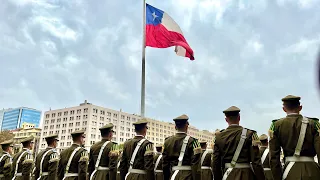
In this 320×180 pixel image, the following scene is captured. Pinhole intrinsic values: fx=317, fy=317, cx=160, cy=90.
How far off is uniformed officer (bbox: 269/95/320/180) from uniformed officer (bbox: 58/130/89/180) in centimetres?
466

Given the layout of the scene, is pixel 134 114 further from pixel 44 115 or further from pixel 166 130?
pixel 44 115

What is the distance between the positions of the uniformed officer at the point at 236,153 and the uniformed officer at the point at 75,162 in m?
3.74

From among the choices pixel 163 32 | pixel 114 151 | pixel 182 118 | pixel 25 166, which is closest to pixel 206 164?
pixel 114 151

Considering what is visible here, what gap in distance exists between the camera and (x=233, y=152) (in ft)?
17.2

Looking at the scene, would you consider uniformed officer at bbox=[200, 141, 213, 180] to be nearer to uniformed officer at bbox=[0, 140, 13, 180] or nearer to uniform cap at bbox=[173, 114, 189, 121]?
uniform cap at bbox=[173, 114, 189, 121]

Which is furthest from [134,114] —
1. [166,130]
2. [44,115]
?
[44,115]

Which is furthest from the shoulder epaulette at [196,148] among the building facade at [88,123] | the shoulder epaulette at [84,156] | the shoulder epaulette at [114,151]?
the building facade at [88,123]

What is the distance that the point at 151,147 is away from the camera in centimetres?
679

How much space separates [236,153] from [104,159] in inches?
140

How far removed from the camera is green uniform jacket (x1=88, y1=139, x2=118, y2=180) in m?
7.36

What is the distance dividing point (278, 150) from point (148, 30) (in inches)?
342

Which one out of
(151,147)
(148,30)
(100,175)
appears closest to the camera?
(151,147)

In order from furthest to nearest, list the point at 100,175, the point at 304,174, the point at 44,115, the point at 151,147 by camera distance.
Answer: the point at 44,115, the point at 100,175, the point at 151,147, the point at 304,174

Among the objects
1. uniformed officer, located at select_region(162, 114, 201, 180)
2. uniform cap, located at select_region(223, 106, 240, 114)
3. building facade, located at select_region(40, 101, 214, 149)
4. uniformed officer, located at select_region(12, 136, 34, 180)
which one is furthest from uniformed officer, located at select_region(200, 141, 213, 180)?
building facade, located at select_region(40, 101, 214, 149)
